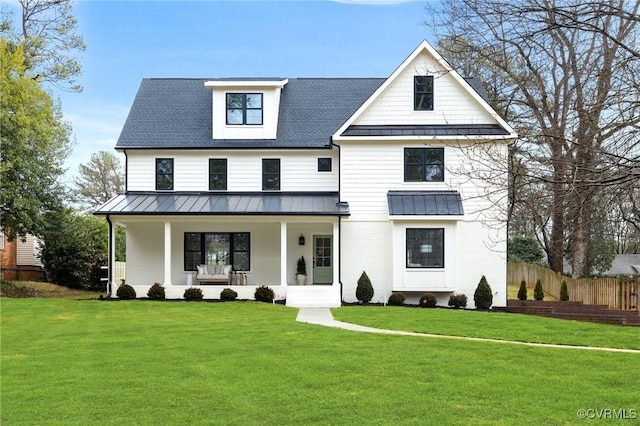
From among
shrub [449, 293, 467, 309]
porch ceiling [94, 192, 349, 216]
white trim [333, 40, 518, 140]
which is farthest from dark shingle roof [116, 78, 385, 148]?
shrub [449, 293, 467, 309]

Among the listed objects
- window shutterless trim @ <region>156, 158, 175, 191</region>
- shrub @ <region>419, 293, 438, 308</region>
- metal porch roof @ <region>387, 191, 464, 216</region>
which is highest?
window shutterless trim @ <region>156, 158, 175, 191</region>

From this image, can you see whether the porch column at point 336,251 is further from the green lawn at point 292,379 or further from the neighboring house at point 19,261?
the neighboring house at point 19,261

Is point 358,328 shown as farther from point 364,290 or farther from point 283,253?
point 283,253

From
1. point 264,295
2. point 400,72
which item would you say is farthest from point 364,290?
point 400,72

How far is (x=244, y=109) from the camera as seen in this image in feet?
86.4

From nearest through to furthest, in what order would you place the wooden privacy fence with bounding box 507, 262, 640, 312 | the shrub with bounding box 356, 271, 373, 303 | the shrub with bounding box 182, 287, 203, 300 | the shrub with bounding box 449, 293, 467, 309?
the wooden privacy fence with bounding box 507, 262, 640, 312
the shrub with bounding box 449, 293, 467, 309
the shrub with bounding box 356, 271, 373, 303
the shrub with bounding box 182, 287, 203, 300

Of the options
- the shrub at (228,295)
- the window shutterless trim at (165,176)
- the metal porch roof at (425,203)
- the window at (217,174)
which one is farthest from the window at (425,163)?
the window shutterless trim at (165,176)

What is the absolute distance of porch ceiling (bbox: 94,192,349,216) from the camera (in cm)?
2353

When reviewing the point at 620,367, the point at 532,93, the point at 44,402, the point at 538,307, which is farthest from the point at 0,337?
the point at 532,93

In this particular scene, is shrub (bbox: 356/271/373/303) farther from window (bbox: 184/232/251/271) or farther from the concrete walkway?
window (bbox: 184/232/251/271)

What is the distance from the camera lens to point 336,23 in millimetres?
21203

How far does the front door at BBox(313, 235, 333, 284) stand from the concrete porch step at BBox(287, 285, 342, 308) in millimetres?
2673

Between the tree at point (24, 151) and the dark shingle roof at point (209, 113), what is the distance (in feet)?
13.9

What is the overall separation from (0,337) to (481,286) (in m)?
15.4
